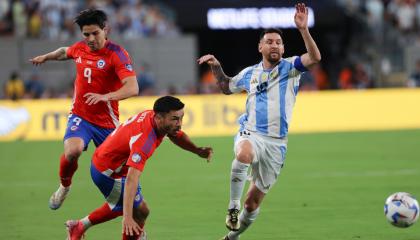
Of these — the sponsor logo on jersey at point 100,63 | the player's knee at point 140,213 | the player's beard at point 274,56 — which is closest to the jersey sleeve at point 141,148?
the player's knee at point 140,213

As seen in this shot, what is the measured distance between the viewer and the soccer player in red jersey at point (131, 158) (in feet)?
25.6

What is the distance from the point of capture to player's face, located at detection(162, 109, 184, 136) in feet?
26.2

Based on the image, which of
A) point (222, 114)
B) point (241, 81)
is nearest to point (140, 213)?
point (241, 81)

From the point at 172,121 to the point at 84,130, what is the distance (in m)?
2.93

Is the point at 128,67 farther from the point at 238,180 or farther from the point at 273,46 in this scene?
the point at 238,180

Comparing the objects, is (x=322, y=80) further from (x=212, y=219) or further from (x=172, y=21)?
(x=212, y=219)

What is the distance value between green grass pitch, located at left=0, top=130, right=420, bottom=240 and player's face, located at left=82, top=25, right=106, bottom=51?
220cm

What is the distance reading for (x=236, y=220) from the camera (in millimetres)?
9039

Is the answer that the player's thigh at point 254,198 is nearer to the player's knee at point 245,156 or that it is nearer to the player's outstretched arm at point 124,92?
the player's knee at point 245,156

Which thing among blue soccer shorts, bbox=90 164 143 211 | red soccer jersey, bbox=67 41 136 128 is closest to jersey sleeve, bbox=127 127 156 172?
blue soccer shorts, bbox=90 164 143 211

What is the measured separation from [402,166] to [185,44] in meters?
15.2

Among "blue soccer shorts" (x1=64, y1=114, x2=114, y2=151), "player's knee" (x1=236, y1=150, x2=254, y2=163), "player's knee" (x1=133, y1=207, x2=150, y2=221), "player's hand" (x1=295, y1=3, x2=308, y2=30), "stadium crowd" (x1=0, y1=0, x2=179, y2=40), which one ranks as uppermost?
"player's hand" (x1=295, y1=3, x2=308, y2=30)

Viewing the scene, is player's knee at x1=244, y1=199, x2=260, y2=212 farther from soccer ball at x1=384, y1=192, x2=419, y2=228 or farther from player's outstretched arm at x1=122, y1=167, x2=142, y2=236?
player's outstretched arm at x1=122, y1=167, x2=142, y2=236

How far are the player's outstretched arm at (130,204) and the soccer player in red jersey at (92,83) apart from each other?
212cm
